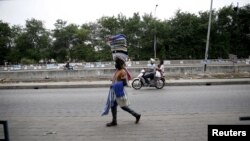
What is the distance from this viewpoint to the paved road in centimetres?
525

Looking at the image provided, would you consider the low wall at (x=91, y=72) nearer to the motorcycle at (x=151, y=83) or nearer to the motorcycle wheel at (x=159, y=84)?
the motorcycle at (x=151, y=83)

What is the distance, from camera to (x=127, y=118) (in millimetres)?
6621

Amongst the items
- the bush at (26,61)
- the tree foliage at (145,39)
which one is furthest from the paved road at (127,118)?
the bush at (26,61)

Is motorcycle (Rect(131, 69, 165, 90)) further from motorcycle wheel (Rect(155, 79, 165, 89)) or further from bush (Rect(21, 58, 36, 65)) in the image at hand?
bush (Rect(21, 58, 36, 65))

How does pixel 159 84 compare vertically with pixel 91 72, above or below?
below

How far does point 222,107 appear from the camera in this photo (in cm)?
754

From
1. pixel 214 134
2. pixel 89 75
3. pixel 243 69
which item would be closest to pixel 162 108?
pixel 214 134

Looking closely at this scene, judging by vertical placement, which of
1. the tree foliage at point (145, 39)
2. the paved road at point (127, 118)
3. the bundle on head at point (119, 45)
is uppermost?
the tree foliage at point (145, 39)

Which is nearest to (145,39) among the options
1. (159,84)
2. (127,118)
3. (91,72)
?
(91,72)

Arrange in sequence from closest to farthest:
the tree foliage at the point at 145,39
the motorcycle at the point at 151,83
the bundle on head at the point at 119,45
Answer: the bundle on head at the point at 119,45, the motorcycle at the point at 151,83, the tree foliage at the point at 145,39

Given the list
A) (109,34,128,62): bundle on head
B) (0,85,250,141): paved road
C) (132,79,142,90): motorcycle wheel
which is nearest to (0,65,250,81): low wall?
(132,79,142,90): motorcycle wheel

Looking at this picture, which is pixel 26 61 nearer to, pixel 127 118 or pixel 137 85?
pixel 137 85

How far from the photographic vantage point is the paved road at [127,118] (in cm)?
525

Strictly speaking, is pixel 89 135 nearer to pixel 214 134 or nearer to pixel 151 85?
pixel 214 134
